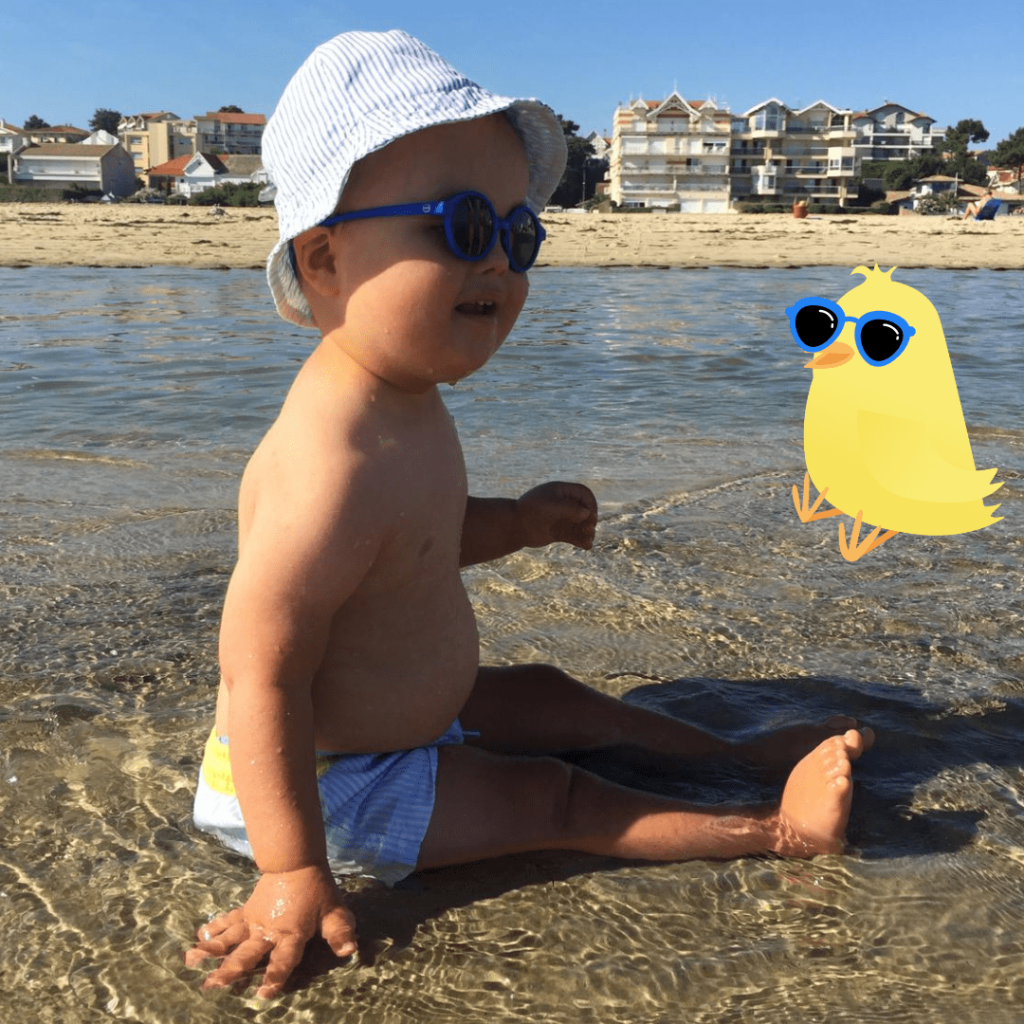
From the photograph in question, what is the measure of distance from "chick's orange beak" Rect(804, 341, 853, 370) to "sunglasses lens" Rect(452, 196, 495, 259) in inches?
33.5

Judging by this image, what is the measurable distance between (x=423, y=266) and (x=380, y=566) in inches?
19.1

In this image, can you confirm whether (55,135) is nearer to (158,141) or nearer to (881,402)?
(158,141)

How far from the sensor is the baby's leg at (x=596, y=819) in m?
1.88

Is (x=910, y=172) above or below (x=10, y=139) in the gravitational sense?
below

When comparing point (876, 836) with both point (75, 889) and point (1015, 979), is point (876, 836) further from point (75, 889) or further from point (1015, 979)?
point (75, 889)

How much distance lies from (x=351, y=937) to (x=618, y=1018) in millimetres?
400

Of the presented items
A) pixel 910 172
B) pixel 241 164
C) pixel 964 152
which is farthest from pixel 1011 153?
pixel 241 164

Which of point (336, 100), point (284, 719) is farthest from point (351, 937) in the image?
point (336, 100)

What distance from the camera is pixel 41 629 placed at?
277 cm

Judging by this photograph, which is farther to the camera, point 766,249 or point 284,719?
point 766,249

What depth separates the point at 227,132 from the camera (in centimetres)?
10556

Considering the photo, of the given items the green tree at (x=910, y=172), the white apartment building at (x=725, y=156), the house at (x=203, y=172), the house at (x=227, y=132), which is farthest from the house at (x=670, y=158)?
the house at (x=227, y=132)

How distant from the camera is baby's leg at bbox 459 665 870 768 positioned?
2.25 meters

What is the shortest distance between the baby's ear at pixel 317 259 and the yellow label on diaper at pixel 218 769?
77cm
